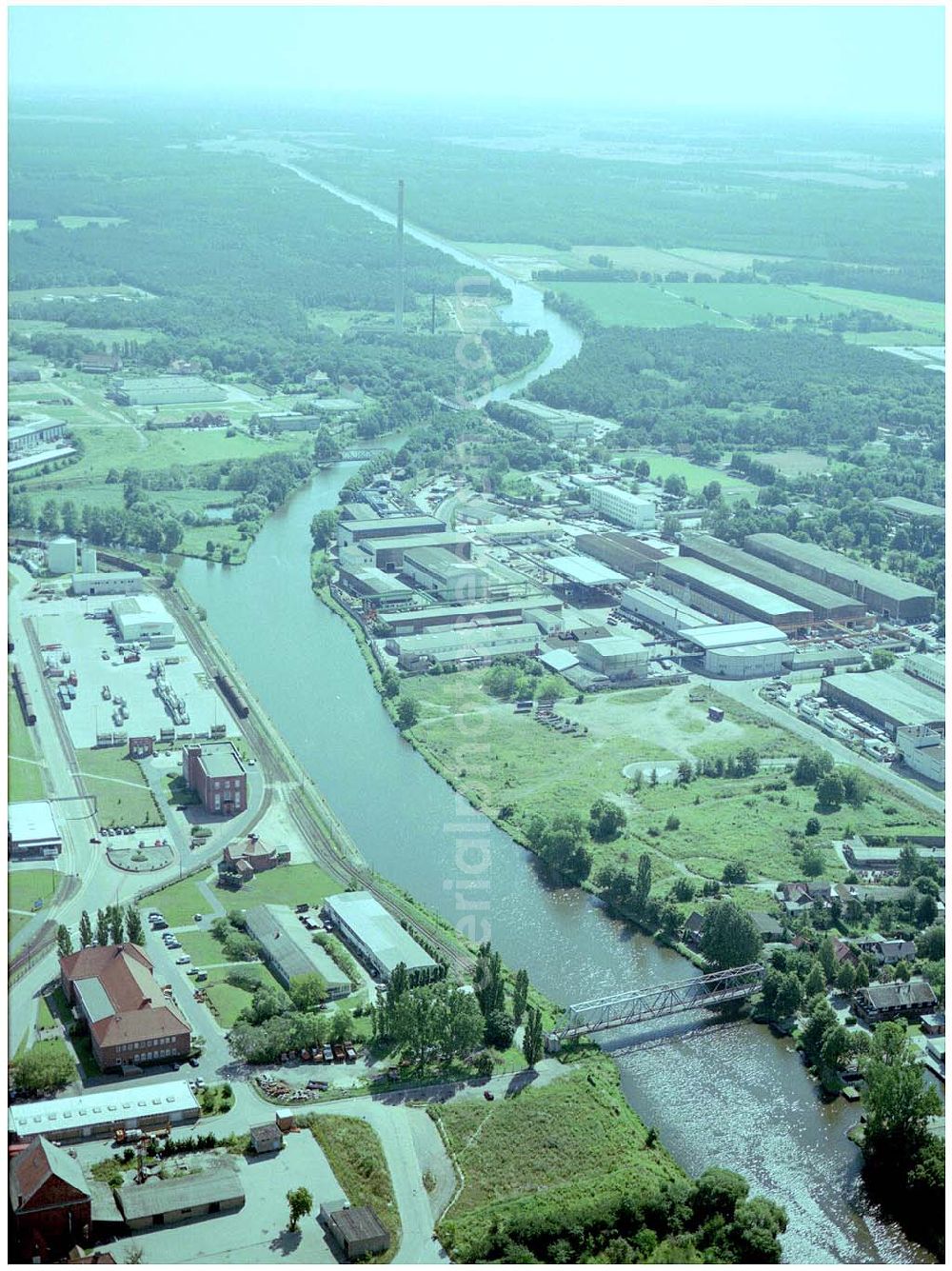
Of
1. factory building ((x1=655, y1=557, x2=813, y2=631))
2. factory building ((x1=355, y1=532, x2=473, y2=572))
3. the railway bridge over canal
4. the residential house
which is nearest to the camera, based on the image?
the railway bridge over canal

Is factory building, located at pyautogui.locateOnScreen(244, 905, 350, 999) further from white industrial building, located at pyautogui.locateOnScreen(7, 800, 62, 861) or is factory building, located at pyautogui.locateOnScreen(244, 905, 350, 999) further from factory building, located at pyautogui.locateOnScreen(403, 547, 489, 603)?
factory building, located at pyautogui.locateOnScreen(403, 547, 489, 603)

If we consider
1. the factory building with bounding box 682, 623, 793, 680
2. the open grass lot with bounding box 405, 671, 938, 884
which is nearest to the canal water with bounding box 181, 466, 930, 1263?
the open grass lot with bounding box 405, 671, 938, 884

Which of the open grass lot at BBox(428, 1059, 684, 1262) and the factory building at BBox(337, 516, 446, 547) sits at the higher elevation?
the factory building at BBox(337, 516, 446, 547)

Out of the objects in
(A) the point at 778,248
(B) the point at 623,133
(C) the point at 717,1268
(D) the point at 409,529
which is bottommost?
(C) the point at 717,1268

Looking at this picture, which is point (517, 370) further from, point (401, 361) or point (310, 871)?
point (310, 871)

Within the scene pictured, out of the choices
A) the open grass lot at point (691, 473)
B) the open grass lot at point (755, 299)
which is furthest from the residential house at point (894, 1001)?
the open grass lot at point (755, 299)

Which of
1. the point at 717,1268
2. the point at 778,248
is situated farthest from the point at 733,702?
the point at 778,248

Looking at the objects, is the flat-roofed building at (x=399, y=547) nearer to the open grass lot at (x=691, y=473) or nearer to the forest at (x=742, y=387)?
the open grass lot at (x=691, y=473)

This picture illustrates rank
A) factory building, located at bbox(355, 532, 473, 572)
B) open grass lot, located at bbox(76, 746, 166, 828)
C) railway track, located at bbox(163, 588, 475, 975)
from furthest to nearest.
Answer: factory building, located at bbox(355, 532, 473, 572) < open grass lot, located at bbox(76, 746, 166, 828) < railway track, located at bbox(163, 588, 475, 975)
